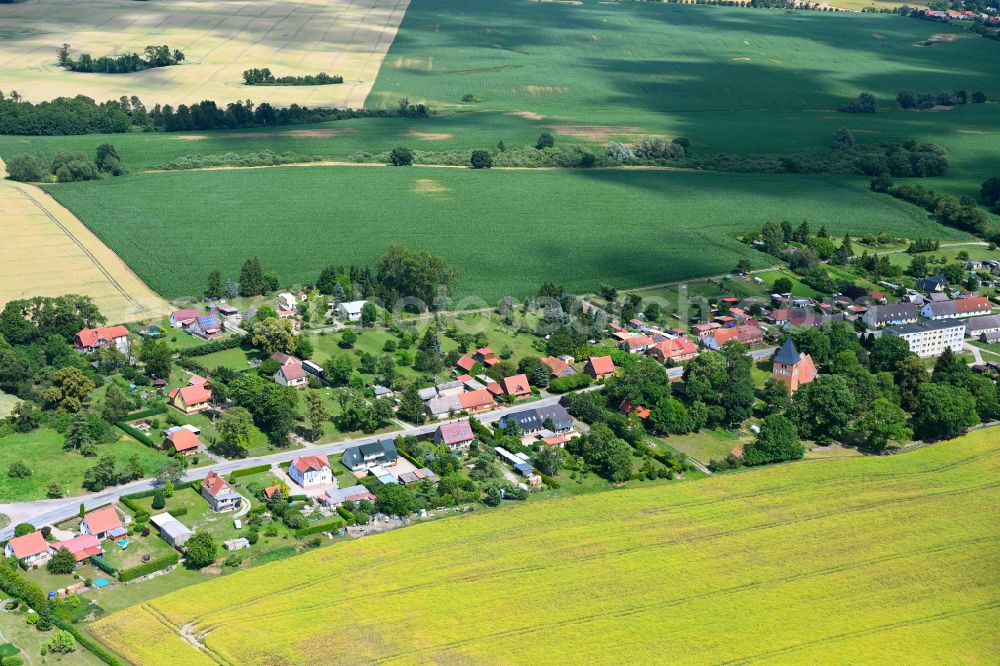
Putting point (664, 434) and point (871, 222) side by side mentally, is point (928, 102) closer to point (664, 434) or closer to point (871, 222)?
point (871, 222)

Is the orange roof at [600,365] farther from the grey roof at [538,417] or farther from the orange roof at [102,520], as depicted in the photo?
the orange roof at [102,520]

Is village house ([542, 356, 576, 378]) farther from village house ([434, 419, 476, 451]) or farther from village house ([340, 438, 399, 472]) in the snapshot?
village house ([340, 438, 399, 472])

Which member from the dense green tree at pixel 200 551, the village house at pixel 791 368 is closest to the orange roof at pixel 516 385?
the village house at pixel 791 368

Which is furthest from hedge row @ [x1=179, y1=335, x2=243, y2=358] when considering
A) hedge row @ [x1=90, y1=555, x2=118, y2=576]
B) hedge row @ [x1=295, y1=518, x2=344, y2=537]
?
hedge row @ [x1=90, y1=555, x2=118, y2=576]

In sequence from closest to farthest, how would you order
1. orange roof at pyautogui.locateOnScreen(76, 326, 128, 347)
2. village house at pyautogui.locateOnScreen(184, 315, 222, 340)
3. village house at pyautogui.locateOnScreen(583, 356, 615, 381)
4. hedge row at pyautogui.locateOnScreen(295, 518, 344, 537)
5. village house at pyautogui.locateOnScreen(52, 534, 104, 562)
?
village house at pyautogui.locateOnScreen(52, 534, 104, 562) < hedge row at pyautogui.locateOnScreen(295, 518, 344, 537) < village house at pyautogui.locateOnScreen(583, 356, 615, 381) < orange roof at pyautogui.locateOnScreen(76, 326, 128, 347) < village house at pyautogui.locateOnScreen(184, 315, 222, 340)

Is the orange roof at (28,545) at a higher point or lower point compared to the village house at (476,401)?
higher

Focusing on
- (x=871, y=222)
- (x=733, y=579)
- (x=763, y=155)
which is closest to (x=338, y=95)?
(x=763, y=155)
